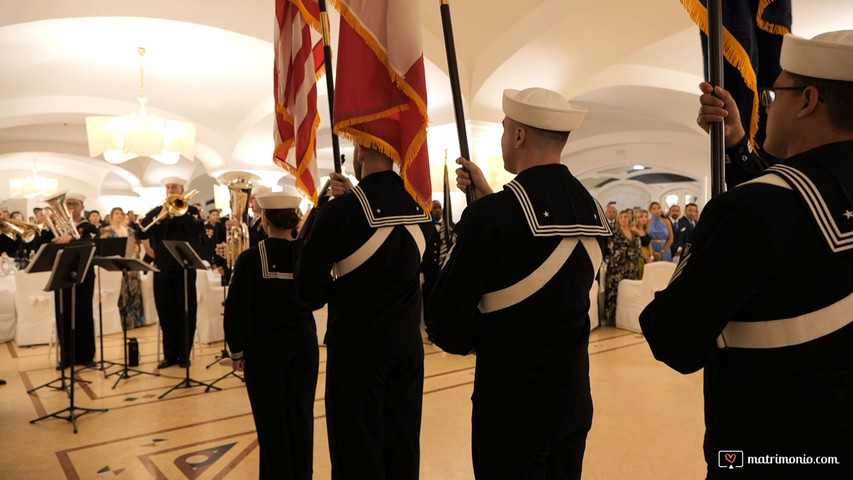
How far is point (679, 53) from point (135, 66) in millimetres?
8270

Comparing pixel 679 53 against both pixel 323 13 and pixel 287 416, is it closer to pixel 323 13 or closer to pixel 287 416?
pixel 323 13

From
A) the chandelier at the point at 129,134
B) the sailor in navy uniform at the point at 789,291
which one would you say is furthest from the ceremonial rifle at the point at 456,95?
the chandelier at the point at 129,134

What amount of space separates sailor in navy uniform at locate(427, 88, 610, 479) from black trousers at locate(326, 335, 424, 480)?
59 centimetres

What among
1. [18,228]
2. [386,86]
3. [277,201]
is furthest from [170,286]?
[386,86]

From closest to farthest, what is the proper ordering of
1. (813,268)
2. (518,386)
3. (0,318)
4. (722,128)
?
(813,268) < (722,128) < (518,386) < (0,318)

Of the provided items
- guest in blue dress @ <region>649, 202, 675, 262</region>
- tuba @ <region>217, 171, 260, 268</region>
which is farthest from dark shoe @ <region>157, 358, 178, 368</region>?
guest in blue dress @ <region>649, 202, 675, 262</region>

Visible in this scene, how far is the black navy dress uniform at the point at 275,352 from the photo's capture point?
272cm

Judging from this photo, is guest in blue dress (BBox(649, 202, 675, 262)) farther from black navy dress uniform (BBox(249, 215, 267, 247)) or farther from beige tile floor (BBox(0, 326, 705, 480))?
black navy dress uniform (BBox(249, 215, 267, 247))

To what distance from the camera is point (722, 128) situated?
4.98 feet

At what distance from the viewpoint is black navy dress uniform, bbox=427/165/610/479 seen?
176 centimetres

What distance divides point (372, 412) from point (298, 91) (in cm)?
210

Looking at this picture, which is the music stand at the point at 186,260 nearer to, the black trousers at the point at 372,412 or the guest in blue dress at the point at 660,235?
the black trousers at the point at 372,412

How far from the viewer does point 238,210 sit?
5543mm

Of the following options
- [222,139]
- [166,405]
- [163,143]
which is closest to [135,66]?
[163,143]
